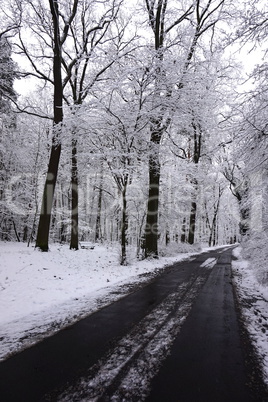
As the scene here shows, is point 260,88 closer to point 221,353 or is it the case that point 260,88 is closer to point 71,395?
point 221,353

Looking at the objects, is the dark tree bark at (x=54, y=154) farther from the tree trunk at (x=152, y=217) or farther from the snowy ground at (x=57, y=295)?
the tree trunk at (x=152, y=217)

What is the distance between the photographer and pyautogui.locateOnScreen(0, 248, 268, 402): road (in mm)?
2414

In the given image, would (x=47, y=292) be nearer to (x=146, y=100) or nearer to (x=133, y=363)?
(x=133, y=363)

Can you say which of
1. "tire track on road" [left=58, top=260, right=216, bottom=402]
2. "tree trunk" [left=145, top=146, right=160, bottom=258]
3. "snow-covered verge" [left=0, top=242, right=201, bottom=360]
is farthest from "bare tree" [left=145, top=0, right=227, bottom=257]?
"tire track on road" [left=58, top=260, right=216, bottom=402]

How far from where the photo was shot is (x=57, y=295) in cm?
630

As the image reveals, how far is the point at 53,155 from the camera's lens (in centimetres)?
1297

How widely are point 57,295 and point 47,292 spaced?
0.39 m

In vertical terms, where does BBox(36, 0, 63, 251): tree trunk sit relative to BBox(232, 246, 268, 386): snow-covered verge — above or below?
above

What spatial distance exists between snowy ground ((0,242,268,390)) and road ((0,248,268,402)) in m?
0.33

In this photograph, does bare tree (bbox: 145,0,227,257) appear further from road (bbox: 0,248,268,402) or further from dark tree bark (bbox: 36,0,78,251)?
road (bbox: 0,248,268,402)

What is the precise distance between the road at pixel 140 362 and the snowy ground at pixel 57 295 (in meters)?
0.33

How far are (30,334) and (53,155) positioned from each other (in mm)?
10432

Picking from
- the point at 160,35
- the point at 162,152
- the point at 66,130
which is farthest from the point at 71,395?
the point at 160,35

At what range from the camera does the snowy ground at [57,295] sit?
12.9ft
